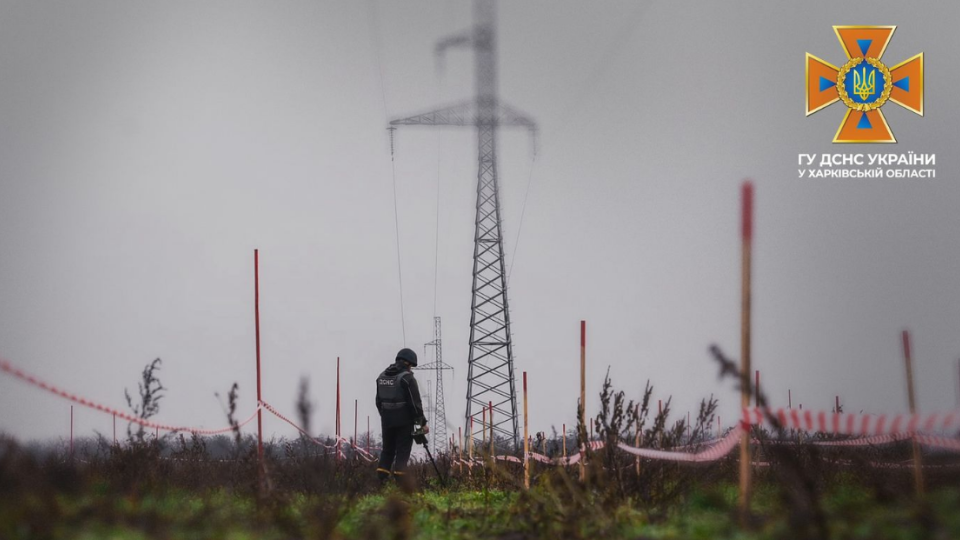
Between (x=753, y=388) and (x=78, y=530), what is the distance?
332 centimetres

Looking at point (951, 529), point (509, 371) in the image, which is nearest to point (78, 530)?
point (951, 529)

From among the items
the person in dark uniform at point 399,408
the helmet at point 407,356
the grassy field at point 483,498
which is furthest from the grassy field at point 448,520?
the helmet at point 407,356

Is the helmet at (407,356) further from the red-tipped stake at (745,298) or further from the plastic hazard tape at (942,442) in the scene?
the red-tipped stake at (745,298)

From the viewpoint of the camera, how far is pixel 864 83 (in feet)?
51.9

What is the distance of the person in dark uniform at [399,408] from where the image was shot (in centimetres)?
1201

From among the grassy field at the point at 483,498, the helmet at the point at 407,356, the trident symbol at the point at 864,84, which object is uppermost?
the trident symbol at the point at 864,84

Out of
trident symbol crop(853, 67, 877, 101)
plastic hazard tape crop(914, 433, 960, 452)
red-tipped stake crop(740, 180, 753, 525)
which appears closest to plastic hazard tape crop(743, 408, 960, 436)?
plastic hazard tape crop(914, 433, 960, 452)

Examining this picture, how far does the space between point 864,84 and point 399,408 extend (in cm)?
883

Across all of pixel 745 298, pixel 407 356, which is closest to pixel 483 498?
pixel 407 356

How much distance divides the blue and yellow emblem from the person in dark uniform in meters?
8.22

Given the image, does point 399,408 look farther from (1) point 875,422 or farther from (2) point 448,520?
(1) point 875,422

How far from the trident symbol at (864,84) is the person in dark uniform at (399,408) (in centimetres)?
833

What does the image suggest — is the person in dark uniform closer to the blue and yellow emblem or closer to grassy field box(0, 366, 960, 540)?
grassy field box(0, 366, 960, 540)

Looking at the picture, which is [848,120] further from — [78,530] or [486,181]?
[78,530]
